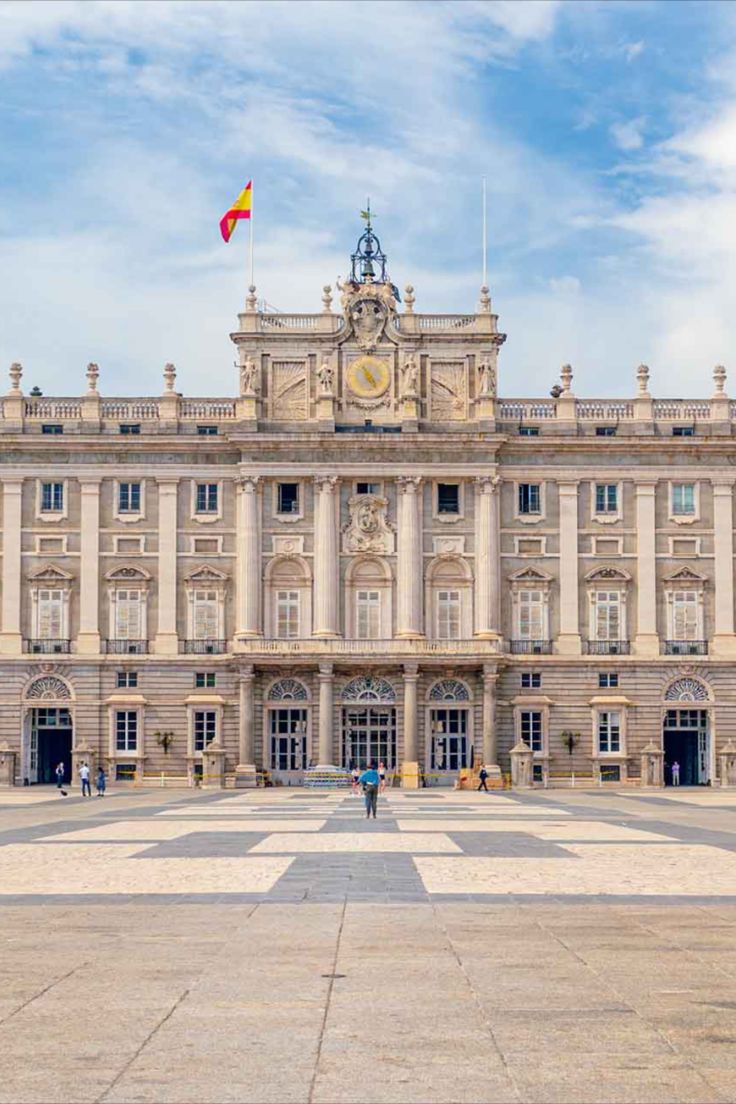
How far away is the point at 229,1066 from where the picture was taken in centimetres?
1111

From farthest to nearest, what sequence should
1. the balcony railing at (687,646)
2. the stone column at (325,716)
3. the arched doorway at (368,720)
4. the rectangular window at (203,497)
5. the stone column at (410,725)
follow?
the rectangular window at (203,497)
the balcony railing at (687,646)
the arched doorway at (368,720)
the stone column at (325,716)
the stone column at (410,725)

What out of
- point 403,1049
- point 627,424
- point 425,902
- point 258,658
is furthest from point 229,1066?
point 627,424

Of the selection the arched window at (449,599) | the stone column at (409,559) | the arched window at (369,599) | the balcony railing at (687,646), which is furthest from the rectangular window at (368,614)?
the balcony railing at (687,646)

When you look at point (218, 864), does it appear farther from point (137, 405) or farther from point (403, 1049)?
point (137, 405)

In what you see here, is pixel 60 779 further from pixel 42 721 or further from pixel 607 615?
pixel 607 615

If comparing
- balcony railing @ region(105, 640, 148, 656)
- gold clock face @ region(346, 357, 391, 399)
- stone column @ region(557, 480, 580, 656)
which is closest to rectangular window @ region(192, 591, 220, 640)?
balcony railing @ region(105, 640, 148, 656)

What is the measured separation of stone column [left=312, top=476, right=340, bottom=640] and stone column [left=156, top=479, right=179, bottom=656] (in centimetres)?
689

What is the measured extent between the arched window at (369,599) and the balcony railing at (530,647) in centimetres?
618

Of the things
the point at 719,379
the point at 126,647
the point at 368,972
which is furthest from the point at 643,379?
the point at 368,972

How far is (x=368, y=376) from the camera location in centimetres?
8131

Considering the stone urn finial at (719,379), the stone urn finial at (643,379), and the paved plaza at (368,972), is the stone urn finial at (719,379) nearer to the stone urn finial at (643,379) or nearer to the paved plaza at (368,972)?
the stone urn finial at (643,379)

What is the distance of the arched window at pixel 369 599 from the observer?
79812mm

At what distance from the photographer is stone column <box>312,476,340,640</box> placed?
7888 centimetres

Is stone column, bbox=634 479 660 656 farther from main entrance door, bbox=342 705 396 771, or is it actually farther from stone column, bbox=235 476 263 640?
stone column, bbox=235 476 263 640
